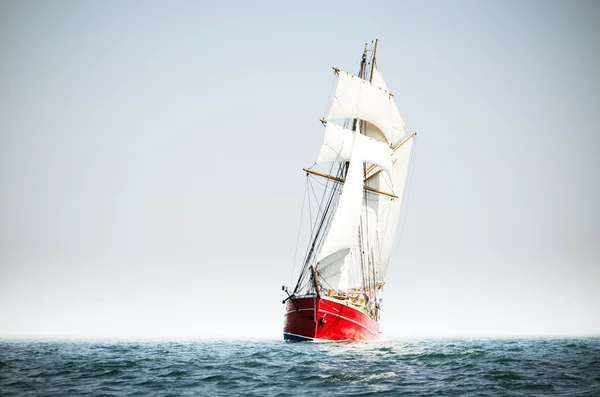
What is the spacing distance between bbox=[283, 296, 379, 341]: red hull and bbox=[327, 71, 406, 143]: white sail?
845 inches

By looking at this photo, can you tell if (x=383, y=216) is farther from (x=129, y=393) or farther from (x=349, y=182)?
(x=129, y=393)

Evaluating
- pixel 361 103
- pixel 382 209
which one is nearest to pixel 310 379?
pixel 361 103

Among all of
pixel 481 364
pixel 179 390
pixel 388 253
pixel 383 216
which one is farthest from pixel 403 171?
pixel 179 390

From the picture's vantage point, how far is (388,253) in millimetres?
52219

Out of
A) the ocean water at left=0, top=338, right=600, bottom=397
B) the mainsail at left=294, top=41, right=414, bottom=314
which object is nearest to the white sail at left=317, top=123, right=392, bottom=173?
the mainsail at left=294, top=41, right=414, bottom=314

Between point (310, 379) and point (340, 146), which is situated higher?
point (340, 146)

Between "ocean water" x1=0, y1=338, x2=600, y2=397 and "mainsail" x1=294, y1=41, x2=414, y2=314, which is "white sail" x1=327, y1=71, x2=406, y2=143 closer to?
"mainsail" x1=294, y1=41, x2=414, y2=314

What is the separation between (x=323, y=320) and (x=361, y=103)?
25.6m

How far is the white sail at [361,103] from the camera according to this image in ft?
153

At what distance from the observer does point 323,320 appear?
103 ft

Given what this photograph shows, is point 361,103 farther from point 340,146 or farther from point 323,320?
point 323,320

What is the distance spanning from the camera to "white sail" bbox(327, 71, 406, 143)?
46656 millimetres

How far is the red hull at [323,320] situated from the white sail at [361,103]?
2146 cm

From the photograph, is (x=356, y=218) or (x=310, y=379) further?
(x=356, y=218)
